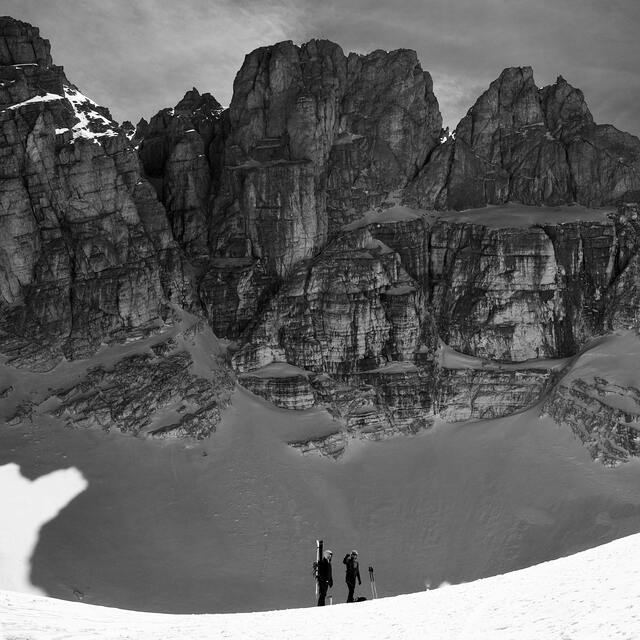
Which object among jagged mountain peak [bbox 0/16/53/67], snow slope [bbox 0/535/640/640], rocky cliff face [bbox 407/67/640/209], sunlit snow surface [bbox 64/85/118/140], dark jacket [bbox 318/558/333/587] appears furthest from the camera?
rocky cliff face [bbox 407/67/640/209]

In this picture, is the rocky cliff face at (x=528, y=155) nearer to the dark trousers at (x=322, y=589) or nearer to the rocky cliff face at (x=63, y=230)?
the rocky cliff face at (x=63, y=230)

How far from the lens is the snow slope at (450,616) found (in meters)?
12.8

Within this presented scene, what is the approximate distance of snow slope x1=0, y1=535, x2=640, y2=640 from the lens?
12766 mm

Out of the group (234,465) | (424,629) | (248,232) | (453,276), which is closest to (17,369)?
(234,465)

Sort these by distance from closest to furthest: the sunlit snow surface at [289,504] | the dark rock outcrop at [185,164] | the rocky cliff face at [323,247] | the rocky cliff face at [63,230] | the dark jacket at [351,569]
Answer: the dark jacket at [351,569]
the sunlit snow surface at [289,504]
the rocky cliff face at [63,230]
the rocky cliff face at [323,247]
the dark rock outcrop at [185,164]

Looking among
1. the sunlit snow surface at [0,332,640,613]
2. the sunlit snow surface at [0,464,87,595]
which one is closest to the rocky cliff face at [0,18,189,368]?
the sunlit snow surface at [0,332,640,613]

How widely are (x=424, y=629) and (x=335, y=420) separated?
54.9 metres

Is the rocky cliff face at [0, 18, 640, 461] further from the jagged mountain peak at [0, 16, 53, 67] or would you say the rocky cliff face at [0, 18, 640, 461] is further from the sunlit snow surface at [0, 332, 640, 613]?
the sunlit snow surface at [0, 332, 640, 613]

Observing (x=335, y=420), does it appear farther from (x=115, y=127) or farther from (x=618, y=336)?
(x=115, y=127)

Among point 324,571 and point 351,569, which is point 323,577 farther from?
point 351,569

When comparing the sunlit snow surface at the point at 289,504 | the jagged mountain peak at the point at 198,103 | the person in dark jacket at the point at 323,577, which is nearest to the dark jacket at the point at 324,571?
the person in dark jacket at the point at 323,577

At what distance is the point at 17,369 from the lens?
216ft

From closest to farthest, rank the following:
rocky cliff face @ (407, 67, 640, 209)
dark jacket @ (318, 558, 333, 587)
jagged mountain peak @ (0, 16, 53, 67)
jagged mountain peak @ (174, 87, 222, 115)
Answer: dark jacket @ (318, 558, 333, 587) → jagged mountain peak @ (0, 16, 53, 67) → rocky cliff face @ (407, 67, 640, 209) → jagged mountain peak @ (174, 87, 222, 115)

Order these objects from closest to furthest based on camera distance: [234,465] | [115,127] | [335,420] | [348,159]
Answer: [234,465] < [335,420] < [115,127] < [348,159]
